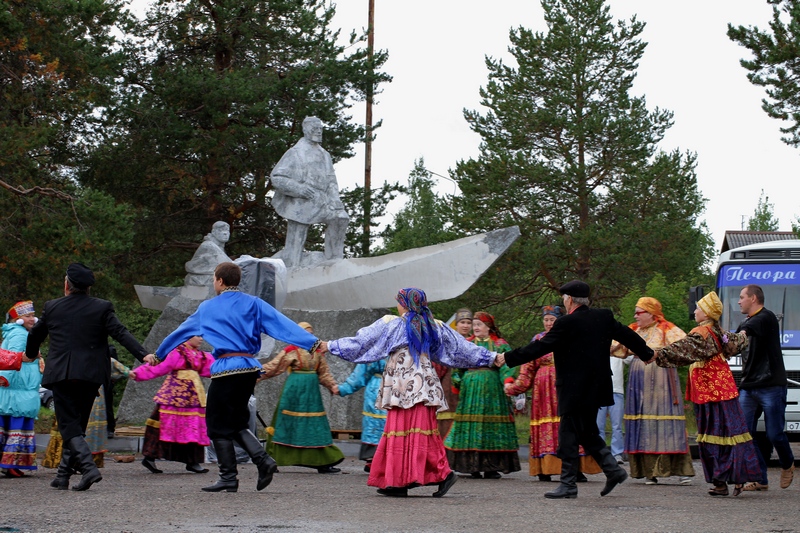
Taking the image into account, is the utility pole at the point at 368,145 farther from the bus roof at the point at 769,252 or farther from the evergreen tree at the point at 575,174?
the bus roof at the point at 769,252

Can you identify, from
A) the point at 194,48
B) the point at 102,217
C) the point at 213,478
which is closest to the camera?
the point at 213,478

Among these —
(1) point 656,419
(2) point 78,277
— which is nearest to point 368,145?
(1) point 656,419

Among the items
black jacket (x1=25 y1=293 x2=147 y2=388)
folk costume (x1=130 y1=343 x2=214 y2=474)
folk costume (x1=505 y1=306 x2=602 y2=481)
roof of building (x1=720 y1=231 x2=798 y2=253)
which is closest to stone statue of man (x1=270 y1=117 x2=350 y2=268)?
folk costume (x1=130 y1=343 x2=214 y2=474)

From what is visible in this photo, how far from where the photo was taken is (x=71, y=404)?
26.6 ft

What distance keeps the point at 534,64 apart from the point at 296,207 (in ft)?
40.4

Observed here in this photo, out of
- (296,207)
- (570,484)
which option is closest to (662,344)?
(570,484)

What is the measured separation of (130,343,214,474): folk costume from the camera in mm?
9977

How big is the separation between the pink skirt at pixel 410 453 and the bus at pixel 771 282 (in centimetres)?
589

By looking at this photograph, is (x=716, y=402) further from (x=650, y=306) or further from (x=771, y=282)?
(x=771, y=282)

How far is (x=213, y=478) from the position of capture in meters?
9.49

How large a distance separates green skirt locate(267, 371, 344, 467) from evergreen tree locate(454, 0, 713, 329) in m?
16.0

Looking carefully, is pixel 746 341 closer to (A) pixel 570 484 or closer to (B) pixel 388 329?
(A) pixel 570 484

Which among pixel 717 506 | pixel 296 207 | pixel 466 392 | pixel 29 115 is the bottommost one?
pixel 717 506

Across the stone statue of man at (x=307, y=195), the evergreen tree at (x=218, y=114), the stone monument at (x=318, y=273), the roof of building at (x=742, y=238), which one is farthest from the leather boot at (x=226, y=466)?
A: the roof of building at (x=742, y=238)
